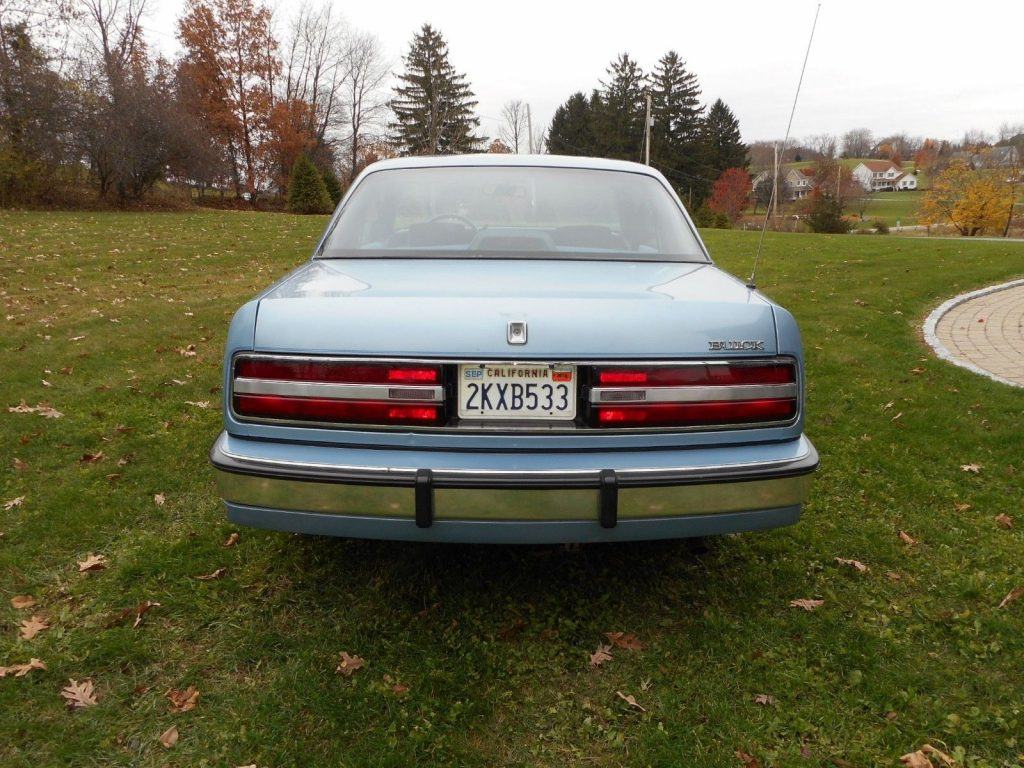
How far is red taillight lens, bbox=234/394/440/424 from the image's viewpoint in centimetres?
208

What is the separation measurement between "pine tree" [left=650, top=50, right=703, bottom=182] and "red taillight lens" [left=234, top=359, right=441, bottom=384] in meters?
61.5

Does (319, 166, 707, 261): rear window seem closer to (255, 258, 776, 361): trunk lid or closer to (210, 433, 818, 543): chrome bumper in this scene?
(255, 258, 776, 361): trunk lid

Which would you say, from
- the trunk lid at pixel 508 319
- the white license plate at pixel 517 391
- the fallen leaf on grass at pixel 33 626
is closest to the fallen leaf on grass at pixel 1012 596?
the trunk lid at pixel 508 319

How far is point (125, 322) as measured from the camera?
7551 millimetres

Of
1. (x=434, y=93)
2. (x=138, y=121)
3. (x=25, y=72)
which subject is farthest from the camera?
(x=434, y=93)

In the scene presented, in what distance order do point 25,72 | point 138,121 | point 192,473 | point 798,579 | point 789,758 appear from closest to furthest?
point 789,758, point 798,579, point 192,473, point 25,72, point 138,121

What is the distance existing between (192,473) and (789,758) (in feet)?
10.7

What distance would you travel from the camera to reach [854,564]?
3.01 m

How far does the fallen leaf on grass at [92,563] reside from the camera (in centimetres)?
291

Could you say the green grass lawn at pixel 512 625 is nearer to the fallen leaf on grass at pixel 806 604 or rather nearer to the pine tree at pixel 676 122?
the fallen leaf on grass at pixel 806 604

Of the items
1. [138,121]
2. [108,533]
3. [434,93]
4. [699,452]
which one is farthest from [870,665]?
[434,93]

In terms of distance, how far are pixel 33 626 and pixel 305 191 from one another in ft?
98.1

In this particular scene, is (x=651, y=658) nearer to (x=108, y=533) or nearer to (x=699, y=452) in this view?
(x=699, y=452)

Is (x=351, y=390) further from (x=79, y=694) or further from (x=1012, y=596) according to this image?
(x=1012, y=596)
